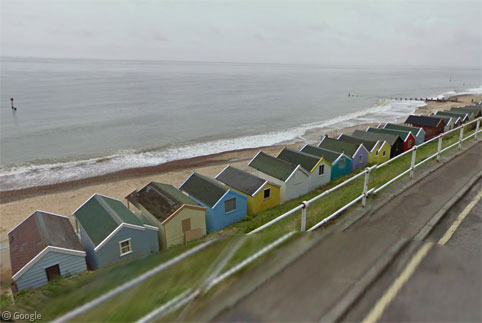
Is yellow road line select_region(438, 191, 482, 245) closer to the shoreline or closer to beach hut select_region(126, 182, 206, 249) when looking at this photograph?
beach hut select_region(126, 182, 206, 249)

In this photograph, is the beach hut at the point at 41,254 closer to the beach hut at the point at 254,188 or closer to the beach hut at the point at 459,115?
the beach hut at the point at 254,188

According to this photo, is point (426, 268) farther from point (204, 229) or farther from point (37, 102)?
point (37, 102)

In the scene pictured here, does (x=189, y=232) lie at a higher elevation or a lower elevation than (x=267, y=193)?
lower

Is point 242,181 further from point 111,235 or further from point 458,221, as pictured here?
point 458,221

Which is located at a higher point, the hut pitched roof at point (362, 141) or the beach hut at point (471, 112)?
the beach hut at point (471, 112)

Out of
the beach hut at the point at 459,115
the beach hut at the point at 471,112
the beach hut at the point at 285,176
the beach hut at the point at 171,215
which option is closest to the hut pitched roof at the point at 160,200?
the beach hut at the point at 171,215

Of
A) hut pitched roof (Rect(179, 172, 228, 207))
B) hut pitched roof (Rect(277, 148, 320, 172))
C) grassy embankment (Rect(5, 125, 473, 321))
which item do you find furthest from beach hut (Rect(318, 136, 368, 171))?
grassy embankment (Rect(5, 125, 473, 321))

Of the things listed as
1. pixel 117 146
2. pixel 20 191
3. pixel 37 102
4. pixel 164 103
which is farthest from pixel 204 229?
pixel 37 102

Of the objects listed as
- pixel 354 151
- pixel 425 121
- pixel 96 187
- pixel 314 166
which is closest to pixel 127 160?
pixel 96 187
